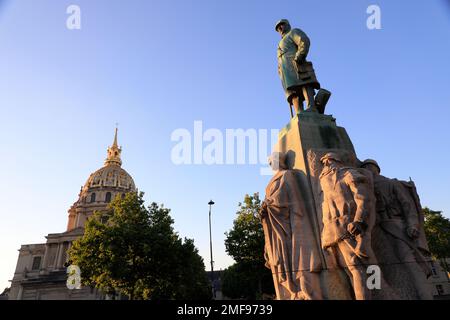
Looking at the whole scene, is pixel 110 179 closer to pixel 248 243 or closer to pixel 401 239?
pixel 248 243

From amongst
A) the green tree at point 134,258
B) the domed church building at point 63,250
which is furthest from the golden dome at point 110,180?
the green tree at point 134,258

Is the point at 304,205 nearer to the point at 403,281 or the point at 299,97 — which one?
the point at 403,281

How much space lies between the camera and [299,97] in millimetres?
8820

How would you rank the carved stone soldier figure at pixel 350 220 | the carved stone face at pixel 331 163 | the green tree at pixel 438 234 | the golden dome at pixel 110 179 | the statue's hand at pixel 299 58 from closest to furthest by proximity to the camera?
the carved stone soldier figure at pixel 350 220, the carved stone face at pixel 331 163, the statue's hand at pixel 299 58, the green tree at pixel 438 234, the golden dome at pixel 110 179

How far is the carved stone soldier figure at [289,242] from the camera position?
561 cm

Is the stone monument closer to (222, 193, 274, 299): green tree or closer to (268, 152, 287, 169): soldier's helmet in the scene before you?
(268, 152, 287, 169): soldier's helmet

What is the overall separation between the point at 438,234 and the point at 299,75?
1526 inches

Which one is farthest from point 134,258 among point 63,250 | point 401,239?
point 63,250

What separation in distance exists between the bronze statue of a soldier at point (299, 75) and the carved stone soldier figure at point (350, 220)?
3050 millimetres

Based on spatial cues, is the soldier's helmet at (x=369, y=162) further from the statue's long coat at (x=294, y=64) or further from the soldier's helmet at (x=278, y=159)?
the statue's long coat at (x=294, y=64)

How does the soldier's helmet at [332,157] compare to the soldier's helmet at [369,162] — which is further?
the soldier's helmet at [369,162]

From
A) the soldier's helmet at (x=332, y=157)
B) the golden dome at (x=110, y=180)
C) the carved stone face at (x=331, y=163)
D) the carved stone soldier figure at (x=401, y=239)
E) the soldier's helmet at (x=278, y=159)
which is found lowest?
the carved stone soldier figure at (x=401, y=239)

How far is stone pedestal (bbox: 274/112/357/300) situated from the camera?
550 centimetres
